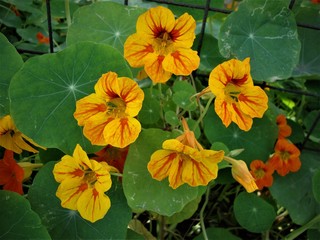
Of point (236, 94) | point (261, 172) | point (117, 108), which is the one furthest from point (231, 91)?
point (261, 172)

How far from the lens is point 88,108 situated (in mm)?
902

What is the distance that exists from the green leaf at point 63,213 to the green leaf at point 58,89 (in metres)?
0.11

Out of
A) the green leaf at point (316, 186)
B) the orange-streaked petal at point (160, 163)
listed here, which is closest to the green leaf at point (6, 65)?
the orange-streaked petal at point (160, 163)

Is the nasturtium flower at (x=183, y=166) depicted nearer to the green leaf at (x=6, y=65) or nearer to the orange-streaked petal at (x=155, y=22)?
the orange-streaked petal at (x=155, y=22)

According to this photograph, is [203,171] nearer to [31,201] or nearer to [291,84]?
[31,201]

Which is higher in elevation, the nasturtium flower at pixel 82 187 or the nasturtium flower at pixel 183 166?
the nasturtium flower at pixel 183 166

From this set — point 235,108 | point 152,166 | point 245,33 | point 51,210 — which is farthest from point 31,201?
point 245,33

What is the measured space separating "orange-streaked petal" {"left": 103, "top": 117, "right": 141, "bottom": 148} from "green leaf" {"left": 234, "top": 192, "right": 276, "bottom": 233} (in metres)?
0.53

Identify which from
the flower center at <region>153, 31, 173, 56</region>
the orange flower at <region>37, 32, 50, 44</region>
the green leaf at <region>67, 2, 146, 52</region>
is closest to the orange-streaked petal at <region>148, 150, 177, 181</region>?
the flower center at <region>153, 31, 173, 56</region>

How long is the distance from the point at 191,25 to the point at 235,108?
0.62 feet

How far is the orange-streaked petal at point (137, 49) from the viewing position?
0.94m

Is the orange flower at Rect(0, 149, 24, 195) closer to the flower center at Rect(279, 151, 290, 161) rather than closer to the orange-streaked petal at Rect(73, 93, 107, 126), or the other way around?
the orange-streaked petal at Rect(73, 93, 107, 126)

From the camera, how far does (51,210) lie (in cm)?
105

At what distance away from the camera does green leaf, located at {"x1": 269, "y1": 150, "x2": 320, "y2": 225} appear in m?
1.32
